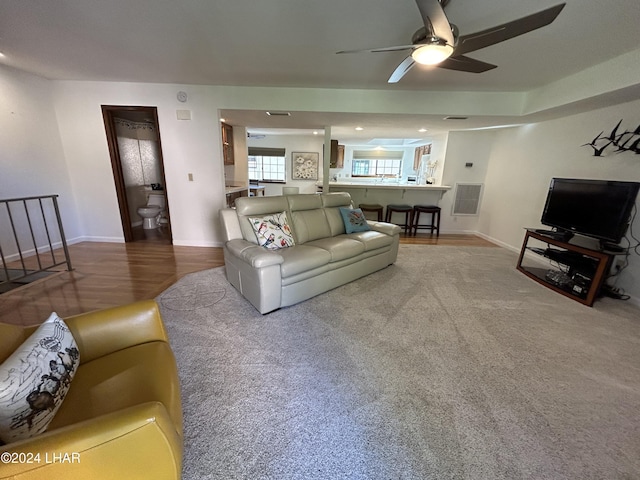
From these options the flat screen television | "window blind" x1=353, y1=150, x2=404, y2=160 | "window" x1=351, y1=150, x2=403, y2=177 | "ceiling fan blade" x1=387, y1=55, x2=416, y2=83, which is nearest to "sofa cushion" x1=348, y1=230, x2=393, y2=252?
"ceiling fan blade" x1=387, y1=55, x2=416, y2=83

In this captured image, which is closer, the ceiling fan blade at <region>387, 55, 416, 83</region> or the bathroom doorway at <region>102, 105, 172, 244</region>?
→ the ceiling fan blade at <region>387, 55, 416, 83</region>

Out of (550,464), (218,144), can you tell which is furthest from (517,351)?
(218,144)

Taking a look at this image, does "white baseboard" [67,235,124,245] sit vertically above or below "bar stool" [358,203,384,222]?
below

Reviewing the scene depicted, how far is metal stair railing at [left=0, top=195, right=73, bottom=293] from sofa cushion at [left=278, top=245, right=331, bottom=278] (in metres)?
2.70

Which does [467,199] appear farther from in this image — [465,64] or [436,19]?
[436,19]

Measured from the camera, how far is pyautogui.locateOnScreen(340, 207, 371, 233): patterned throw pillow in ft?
11.5

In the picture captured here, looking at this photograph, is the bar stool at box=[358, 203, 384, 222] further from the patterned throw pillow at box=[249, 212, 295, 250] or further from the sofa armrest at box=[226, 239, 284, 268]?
the sofa armrest at box=[226, 239, 284, 268]

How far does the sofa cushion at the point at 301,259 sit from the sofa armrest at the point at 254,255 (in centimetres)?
10

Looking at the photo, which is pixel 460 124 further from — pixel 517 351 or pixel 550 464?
pixel 550 464

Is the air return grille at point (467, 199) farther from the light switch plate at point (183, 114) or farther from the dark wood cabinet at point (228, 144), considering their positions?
the light switch plate at point (183, 114)

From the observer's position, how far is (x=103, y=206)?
13.9 ft

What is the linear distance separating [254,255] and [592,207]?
12.2 ft

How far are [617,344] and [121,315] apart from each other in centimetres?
356

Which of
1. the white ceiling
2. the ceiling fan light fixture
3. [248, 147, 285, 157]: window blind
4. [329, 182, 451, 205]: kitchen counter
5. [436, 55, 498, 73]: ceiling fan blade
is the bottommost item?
[329, 182, 451, 205]: kitchen counter
